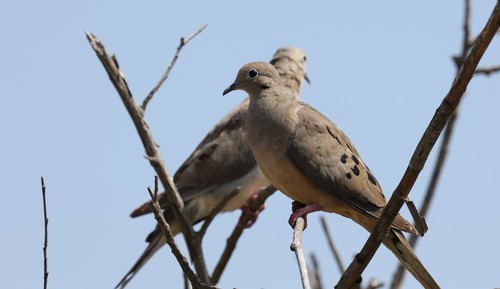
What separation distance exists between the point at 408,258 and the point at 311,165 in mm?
695

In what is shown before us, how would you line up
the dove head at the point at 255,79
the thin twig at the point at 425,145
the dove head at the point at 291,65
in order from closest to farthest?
1. the thin twig at the point at 425,145
2. the dove head at the point at 255,79
3. the dove head at the point at 291,65

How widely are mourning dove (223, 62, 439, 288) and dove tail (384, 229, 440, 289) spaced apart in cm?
20

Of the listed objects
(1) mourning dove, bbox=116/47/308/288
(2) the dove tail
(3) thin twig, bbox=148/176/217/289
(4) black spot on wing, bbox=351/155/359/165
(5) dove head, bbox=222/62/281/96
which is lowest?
(2) the dove tail

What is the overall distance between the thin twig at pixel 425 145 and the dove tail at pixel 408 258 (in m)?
0.61

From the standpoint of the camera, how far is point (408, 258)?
3.93 metres

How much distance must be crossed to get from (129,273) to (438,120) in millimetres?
4034

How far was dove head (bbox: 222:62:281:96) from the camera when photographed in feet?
15.9

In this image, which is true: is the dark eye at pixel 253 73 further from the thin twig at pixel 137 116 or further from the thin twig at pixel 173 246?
the thin twig at pixel 173 246

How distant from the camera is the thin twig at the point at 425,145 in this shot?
8.75ft

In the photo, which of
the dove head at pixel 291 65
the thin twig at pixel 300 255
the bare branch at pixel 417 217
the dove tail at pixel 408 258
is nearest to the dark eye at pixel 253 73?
the dove tail at pixel 408 258

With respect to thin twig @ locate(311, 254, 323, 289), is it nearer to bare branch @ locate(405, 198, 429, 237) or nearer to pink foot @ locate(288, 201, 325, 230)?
pink foot @ locate(288, 201, 325, 230)

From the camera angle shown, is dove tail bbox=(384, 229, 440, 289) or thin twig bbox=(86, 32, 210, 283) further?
thin twig bbox=(86, 32, 210, 283)

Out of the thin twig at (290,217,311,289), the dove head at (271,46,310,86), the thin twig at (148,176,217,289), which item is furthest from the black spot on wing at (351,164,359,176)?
the dove head at (271,46,310,86)

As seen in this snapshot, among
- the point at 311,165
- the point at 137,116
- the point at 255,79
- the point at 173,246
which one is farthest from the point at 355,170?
→ the point at 173,246
